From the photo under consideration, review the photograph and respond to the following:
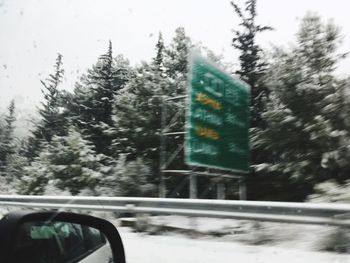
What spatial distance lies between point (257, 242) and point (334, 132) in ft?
29.0

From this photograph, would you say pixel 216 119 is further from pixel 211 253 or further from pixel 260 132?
pixel 211 253

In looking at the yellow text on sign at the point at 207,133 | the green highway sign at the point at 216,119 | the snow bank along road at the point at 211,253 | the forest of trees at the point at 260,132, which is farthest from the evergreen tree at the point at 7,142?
the snow bank along road at the point at 211,253

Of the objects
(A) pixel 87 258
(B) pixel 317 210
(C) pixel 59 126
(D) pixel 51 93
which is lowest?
(A) pixel 87 258

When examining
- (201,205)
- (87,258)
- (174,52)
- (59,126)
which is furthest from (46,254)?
(59,126)

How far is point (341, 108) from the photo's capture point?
16375 millimetres

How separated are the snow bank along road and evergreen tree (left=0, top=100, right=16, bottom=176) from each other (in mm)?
64273

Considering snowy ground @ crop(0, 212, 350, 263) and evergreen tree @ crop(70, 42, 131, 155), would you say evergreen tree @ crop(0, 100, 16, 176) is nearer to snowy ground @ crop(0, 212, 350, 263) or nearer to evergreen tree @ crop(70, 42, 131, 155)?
evergreen tree @ crop(70, 42, 131, 155)

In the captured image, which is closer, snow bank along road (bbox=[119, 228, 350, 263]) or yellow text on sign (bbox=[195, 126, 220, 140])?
snow bank along road (bbox=[119, 228, 350, 263])

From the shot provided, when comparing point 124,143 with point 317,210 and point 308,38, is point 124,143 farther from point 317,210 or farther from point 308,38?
point 317,210

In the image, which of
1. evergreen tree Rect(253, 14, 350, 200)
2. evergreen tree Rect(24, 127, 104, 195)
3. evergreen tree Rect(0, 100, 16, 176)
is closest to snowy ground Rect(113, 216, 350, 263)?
evergreen tree Rect(253, 14, 350, 200)

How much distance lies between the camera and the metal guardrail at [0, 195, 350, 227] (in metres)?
7.07

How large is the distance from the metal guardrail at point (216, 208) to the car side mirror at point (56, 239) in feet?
15.9

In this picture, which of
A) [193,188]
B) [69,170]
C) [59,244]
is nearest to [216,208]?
[193,188]

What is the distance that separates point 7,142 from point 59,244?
8922 centimetres
